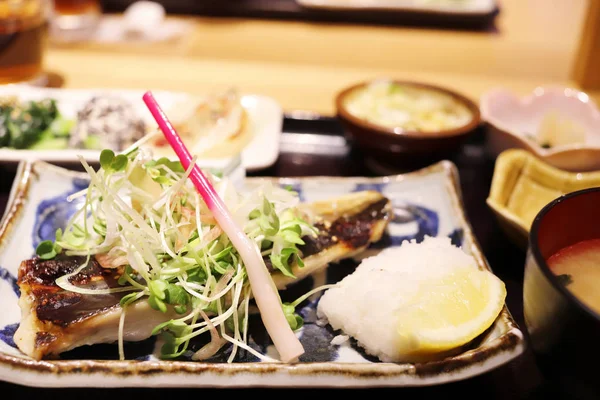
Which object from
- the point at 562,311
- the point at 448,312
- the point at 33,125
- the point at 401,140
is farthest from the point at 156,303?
the point at 33,125

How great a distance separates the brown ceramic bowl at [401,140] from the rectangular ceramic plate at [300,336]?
16cm

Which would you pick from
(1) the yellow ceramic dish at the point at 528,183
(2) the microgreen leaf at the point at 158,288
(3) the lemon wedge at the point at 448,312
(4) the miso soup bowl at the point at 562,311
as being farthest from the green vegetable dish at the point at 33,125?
(4) the miso soup bowl at the point at 562,311

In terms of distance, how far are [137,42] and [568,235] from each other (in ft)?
11.3

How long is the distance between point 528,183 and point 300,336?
1226 mm

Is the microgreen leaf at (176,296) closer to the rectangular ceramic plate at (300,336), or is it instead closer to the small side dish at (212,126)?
the rectangular ceramic plate at (300,336)

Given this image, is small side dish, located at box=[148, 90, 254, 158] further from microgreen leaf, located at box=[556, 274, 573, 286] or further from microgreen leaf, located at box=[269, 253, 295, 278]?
microgreen leaf, located at box=[556, 274, 573, 286]

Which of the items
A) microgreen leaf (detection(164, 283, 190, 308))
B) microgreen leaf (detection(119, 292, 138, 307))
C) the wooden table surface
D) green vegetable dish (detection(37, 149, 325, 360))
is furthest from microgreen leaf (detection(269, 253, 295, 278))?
the wooden table surface

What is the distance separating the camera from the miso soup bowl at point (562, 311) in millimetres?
1200

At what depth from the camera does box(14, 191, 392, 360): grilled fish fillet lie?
1454mm

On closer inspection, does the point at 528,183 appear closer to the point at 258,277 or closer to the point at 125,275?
the point at 258,277

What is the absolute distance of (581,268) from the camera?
149 cm

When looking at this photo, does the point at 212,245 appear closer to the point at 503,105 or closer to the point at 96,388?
the point at 96,388

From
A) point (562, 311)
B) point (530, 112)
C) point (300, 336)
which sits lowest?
point (300, 336)

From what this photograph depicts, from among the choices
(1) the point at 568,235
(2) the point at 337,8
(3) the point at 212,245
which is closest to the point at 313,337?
(3) the point at 212,245
